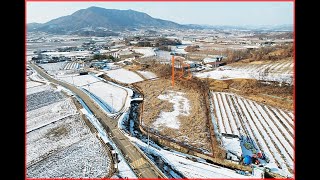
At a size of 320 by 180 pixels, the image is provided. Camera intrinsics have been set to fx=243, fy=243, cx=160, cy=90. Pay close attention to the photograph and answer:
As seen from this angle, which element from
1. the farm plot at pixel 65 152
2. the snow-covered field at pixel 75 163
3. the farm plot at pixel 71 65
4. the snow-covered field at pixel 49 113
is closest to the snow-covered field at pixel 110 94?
the snow-covered field at pixel 49 113

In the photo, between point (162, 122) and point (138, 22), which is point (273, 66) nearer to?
point (162, 122)

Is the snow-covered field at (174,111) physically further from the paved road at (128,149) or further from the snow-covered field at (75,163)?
the snow-covered field at (75,163)

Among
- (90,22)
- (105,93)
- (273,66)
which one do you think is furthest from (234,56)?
(90,22)

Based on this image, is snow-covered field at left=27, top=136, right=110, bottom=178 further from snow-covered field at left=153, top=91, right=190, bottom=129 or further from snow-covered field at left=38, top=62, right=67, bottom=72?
snow-covered field at left=38, top=62, right=67, bottom=72

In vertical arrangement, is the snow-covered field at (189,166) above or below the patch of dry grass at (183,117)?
below

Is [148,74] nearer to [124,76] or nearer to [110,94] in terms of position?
[124,76]

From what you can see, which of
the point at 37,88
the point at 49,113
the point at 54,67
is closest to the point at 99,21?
the point at 54,67

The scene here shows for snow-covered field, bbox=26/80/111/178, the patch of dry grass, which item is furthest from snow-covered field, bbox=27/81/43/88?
the patch of dry grass
